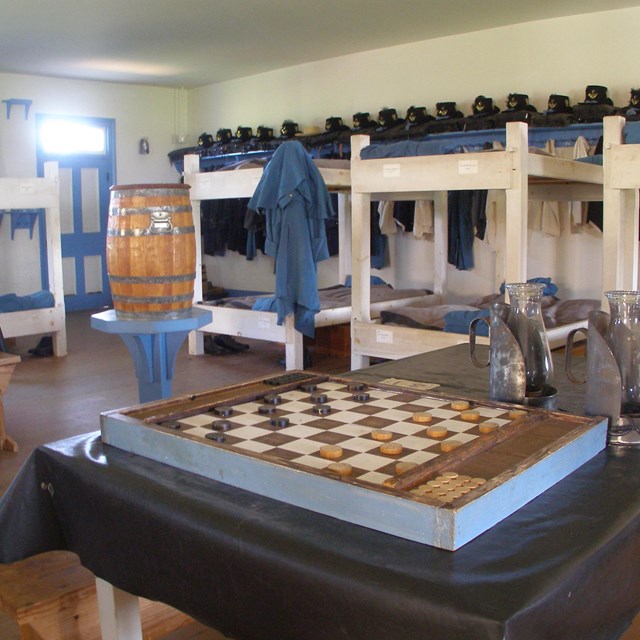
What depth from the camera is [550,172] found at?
418 cm

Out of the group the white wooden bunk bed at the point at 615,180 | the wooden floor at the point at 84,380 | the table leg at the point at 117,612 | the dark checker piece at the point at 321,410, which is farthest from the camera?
the wooden floor at the point at 84,380

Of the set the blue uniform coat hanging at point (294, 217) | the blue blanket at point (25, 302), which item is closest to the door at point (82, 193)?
the blue blanket at point (25, 302)

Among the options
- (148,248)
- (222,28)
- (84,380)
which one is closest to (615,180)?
(148,248)

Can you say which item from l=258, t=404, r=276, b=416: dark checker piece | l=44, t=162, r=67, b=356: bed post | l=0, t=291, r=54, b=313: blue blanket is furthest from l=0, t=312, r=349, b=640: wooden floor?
Answer: l=258, t=404, r=276, b=416: dark checker piece

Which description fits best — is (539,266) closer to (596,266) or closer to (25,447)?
(596,266)

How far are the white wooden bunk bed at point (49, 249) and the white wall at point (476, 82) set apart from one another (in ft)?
11.3

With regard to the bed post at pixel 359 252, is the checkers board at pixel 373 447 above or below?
below

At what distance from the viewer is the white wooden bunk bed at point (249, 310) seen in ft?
17.5

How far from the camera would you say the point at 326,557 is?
3.38 feet

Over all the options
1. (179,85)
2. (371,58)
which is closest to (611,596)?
(371,58)

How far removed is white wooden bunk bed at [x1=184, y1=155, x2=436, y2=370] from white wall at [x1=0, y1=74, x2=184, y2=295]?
3904mm

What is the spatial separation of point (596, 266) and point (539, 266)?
0.54 meters

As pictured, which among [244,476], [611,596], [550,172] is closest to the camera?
[611,596]

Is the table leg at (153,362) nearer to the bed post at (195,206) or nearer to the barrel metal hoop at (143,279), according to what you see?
the barrel metal hoop at (143,279)
